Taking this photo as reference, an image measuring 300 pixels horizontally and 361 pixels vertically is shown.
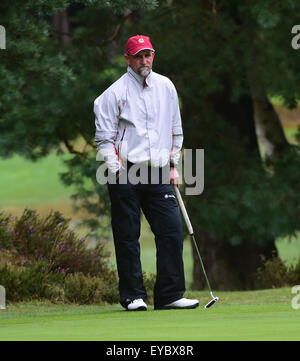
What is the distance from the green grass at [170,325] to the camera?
5332mm

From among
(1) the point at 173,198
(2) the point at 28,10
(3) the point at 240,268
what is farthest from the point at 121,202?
(3) the point at 240,268

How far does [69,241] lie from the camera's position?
35.3 feet

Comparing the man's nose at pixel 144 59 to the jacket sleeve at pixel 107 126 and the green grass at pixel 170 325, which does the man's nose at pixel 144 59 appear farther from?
the green grass at pixel 170 325

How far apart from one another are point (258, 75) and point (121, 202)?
6202mm

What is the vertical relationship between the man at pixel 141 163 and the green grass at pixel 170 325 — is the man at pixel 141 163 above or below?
above

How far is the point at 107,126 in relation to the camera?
755cm

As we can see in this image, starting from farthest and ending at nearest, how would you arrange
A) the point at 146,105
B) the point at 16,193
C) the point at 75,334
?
the point at 16,193 < the point at 146,105 < the point at 75,334

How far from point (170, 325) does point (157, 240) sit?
6.14ft

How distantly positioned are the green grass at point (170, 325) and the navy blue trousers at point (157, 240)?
1.21 ft

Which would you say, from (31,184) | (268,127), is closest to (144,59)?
(268,127)

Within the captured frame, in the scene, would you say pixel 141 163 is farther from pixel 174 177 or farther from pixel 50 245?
pixel 50 245

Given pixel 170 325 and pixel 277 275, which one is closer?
pixel 170 325

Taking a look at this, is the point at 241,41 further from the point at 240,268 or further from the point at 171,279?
the point at 171,279

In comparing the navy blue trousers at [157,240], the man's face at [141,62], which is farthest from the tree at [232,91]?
the navy blue trousers at [157,240]
